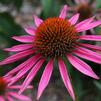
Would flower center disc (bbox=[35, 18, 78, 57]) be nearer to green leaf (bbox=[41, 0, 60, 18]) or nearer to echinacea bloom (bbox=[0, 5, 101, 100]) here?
echinacea bloom (bbox=[0, 5, 101, 100])

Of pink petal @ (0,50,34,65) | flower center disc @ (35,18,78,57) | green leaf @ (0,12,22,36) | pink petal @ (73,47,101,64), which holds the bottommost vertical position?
green leaf @ (0,12,22,36)

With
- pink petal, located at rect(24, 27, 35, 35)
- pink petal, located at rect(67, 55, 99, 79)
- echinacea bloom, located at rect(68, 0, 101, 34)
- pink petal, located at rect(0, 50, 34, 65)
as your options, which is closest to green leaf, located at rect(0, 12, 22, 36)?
echinacea bloom, located at rect(68, 0, 101, 34)

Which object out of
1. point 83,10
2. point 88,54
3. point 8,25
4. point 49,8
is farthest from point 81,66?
point 8,25

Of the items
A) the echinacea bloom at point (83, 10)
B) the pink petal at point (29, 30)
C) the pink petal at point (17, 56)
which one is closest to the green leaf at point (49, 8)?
the echinacea bloom at point (83, 10)

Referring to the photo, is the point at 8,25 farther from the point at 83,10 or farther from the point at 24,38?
the point at 24,38

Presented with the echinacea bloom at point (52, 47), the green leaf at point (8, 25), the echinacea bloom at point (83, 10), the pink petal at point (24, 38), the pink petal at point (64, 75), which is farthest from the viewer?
the green leaf at point (8, 25)

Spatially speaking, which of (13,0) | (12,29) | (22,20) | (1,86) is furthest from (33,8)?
(1,86)

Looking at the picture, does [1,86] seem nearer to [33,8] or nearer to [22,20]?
[22,20]

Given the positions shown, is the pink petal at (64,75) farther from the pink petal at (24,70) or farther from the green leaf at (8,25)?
the green leaf at (8,25)
